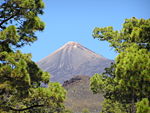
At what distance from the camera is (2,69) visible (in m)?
13.3

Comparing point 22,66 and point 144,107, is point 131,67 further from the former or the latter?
point 22,66

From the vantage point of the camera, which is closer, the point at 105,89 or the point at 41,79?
the point at 41,79

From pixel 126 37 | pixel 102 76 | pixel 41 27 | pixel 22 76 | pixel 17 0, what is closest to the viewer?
pixel 22 76

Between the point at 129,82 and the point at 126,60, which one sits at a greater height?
the point at 126,60

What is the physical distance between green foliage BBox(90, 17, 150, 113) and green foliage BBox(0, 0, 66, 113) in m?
3.08

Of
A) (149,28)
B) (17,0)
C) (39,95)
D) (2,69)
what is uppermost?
(17,0)

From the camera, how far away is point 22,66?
13367mm

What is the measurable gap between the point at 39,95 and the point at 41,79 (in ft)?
4.15

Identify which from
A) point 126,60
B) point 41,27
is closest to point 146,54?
point 126,60

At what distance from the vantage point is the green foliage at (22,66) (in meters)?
13.6

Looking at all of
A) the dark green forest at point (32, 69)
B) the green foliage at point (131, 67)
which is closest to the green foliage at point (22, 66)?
the dark green forest at point (32, 69)

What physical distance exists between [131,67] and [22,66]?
483cm

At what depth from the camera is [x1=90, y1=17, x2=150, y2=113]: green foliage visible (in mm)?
14312

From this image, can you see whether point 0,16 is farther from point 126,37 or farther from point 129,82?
point 126,37
